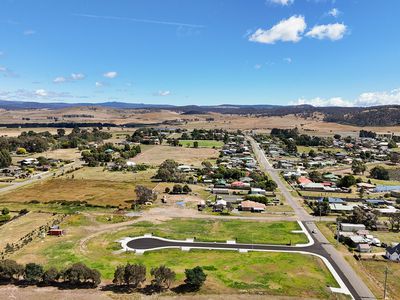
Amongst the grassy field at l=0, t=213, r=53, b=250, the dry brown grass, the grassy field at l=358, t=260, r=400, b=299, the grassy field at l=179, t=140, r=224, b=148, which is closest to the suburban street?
the grassy field at l=358, t=260, r=400, b=299

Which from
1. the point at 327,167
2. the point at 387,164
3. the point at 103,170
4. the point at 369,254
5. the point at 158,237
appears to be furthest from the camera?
the point at 387,164

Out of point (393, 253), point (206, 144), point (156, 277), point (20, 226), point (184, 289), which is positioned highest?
point (206, 144)

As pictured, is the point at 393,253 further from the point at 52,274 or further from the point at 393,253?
the point at 52,274

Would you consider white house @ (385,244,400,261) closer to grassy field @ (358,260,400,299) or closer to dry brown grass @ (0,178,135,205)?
grassy field @ (358,260,400,299)

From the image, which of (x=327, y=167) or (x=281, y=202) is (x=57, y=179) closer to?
(x=281, y=202)

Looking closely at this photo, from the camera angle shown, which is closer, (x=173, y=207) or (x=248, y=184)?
(x=173, y=207)

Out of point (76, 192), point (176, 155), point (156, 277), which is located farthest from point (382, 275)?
point (176, 155)

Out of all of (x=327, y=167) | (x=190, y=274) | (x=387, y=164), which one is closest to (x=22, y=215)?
(x=190, y=274)
